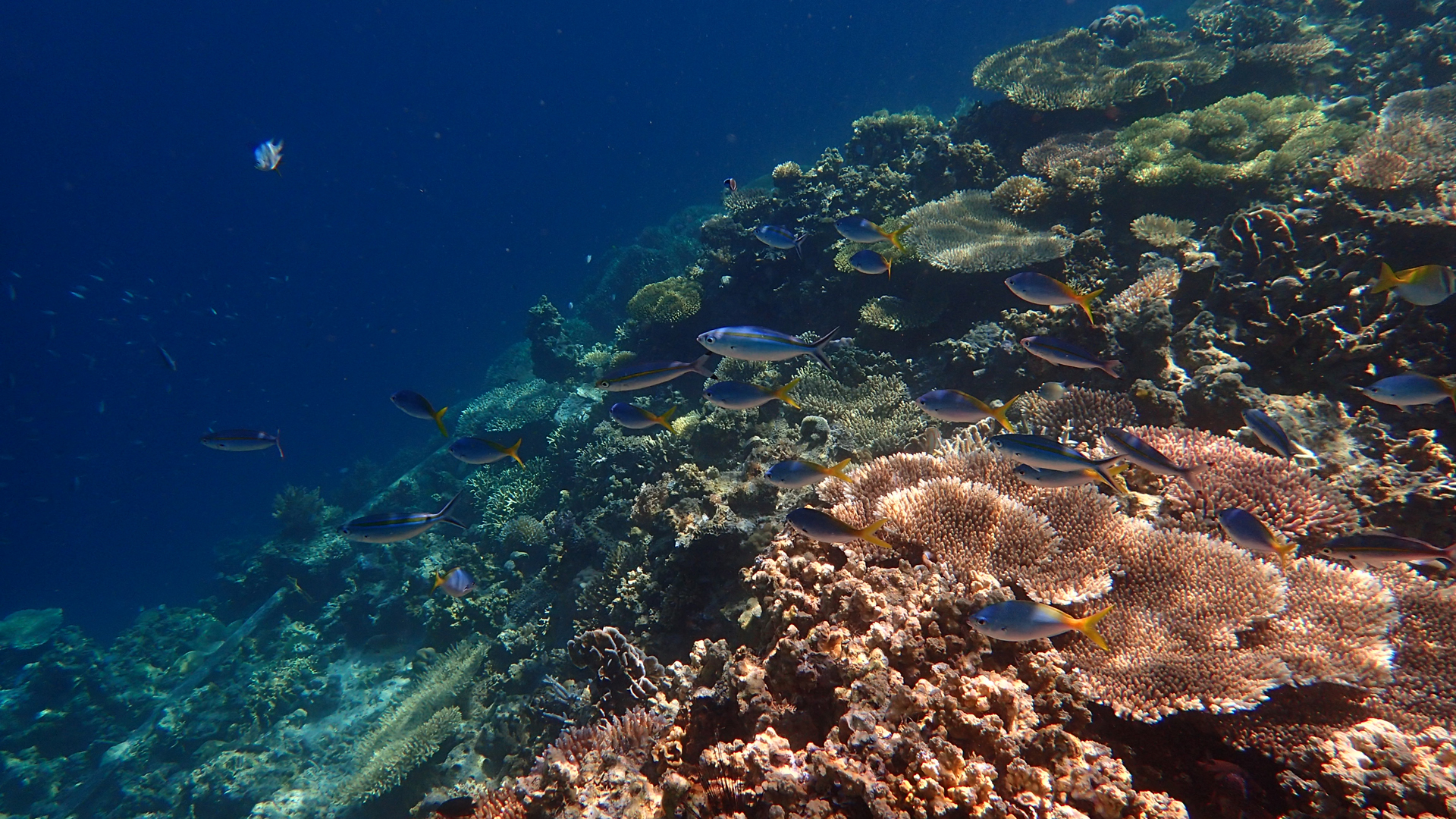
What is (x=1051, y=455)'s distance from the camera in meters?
3.04

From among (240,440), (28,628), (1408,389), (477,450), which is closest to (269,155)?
(240,440)

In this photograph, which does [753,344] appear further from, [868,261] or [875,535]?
[868,261]

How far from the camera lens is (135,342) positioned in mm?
74188

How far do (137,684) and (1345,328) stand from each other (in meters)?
23.5

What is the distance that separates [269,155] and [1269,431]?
11653 mm

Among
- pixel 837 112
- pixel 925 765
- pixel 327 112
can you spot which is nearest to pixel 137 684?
pixel 925 765

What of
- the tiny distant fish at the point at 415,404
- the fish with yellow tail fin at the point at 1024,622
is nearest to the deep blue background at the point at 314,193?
the tiny distant fish at the point at 415,404

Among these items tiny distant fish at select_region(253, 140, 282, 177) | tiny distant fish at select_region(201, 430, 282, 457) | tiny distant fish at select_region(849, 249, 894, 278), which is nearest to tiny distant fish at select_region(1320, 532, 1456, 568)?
tiny distant fish at select_region(849, 249, 894, 278)

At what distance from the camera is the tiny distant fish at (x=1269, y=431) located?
3.52 metres

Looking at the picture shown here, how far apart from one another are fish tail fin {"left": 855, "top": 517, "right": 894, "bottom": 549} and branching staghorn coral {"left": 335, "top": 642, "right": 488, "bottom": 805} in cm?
618

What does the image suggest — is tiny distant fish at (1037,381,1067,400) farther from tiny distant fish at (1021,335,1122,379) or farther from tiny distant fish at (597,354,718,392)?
tiny distant fish at (597,354,718,392)

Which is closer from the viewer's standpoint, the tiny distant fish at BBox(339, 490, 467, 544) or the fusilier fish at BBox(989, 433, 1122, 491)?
the fusilier fish at BBox(989, 433, 1122, 491)

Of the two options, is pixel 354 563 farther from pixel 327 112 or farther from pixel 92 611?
pixel 327 112

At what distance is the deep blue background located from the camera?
49406 mm
